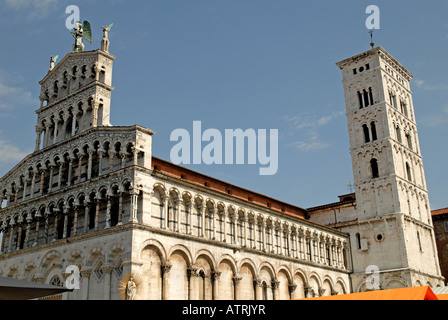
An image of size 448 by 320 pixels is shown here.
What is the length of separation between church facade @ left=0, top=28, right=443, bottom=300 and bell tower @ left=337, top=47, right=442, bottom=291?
0.15 meters

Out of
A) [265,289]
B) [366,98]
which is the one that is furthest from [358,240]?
[265,289]

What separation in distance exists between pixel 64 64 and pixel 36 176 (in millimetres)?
9195

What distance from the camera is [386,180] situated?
48.8 metres

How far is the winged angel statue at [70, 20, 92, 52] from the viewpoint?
39156 millimetres

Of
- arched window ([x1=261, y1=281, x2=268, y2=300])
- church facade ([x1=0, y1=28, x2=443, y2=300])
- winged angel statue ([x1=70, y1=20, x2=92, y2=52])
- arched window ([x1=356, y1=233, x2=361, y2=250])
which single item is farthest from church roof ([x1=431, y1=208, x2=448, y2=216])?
winged angel statue ([x1=70, y1=20, x2=92, y2=52])

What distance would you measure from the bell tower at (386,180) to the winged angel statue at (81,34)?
29157mm

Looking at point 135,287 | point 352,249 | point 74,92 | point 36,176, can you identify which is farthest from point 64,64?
point 352,249

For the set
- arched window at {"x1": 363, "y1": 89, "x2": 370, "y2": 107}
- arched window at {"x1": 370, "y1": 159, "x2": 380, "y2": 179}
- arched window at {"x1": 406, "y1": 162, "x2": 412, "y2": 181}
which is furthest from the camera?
arched window at {"x1": 363, "y1": 89, "x2": 370, "y2": 107}

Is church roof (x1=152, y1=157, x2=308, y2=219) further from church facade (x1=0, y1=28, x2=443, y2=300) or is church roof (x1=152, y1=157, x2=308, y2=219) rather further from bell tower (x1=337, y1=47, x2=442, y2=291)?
bell tower (x1=337, y1=47, x2=442, y2=291)

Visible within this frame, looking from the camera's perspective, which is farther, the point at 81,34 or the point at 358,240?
the point at 358,240

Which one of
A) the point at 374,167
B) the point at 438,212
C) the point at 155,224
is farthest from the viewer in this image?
the point at 438,212

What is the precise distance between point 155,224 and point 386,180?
2834 cm

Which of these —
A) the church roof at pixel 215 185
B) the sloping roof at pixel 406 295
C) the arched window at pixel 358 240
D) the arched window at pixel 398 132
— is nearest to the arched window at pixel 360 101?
the arched window at pixel 398 132

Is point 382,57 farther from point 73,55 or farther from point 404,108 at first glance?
point 73,55
